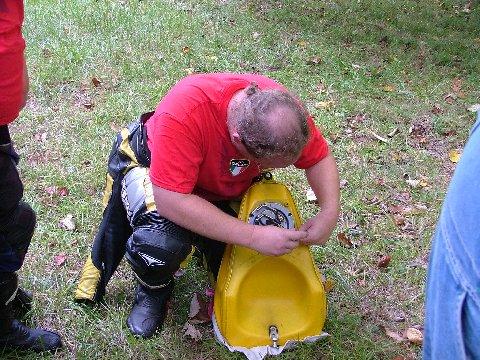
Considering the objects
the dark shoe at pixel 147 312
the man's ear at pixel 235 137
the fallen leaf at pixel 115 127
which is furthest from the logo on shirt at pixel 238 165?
the fallen leaf at pixel 115 127

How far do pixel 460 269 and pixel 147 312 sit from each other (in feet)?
5.77

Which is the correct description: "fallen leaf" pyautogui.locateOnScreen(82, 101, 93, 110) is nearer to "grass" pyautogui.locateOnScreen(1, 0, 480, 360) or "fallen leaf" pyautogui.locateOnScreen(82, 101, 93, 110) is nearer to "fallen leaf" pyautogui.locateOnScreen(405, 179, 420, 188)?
"grass" pyautogui.locateOnScreen(1, 0, 480, 360)

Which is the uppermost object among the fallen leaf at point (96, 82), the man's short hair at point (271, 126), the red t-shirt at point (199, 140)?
the man's short hair at point (271, 126)

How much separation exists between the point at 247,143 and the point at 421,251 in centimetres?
152

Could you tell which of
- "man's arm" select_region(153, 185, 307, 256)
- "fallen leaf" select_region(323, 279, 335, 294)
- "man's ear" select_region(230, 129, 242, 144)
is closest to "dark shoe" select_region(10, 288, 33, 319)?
"man's arm" select_region(153, 185, 307, 256)

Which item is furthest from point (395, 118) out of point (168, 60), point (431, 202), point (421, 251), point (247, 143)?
point (247, 143)

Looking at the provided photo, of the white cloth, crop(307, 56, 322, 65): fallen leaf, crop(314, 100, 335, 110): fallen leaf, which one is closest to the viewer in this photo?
the white cloth

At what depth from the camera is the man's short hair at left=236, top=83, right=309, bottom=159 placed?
1926 millimetres

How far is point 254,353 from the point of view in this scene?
2330 mm

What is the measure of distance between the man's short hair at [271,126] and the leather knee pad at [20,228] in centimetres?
82

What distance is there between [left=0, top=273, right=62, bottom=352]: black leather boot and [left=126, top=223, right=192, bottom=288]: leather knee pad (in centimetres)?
44

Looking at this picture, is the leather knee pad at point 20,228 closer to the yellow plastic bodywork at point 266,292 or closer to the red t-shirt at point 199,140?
the red t-shirt at point 199,140

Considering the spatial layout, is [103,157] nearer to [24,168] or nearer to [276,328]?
[24,168]

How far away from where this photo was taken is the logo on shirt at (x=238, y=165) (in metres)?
2.23
